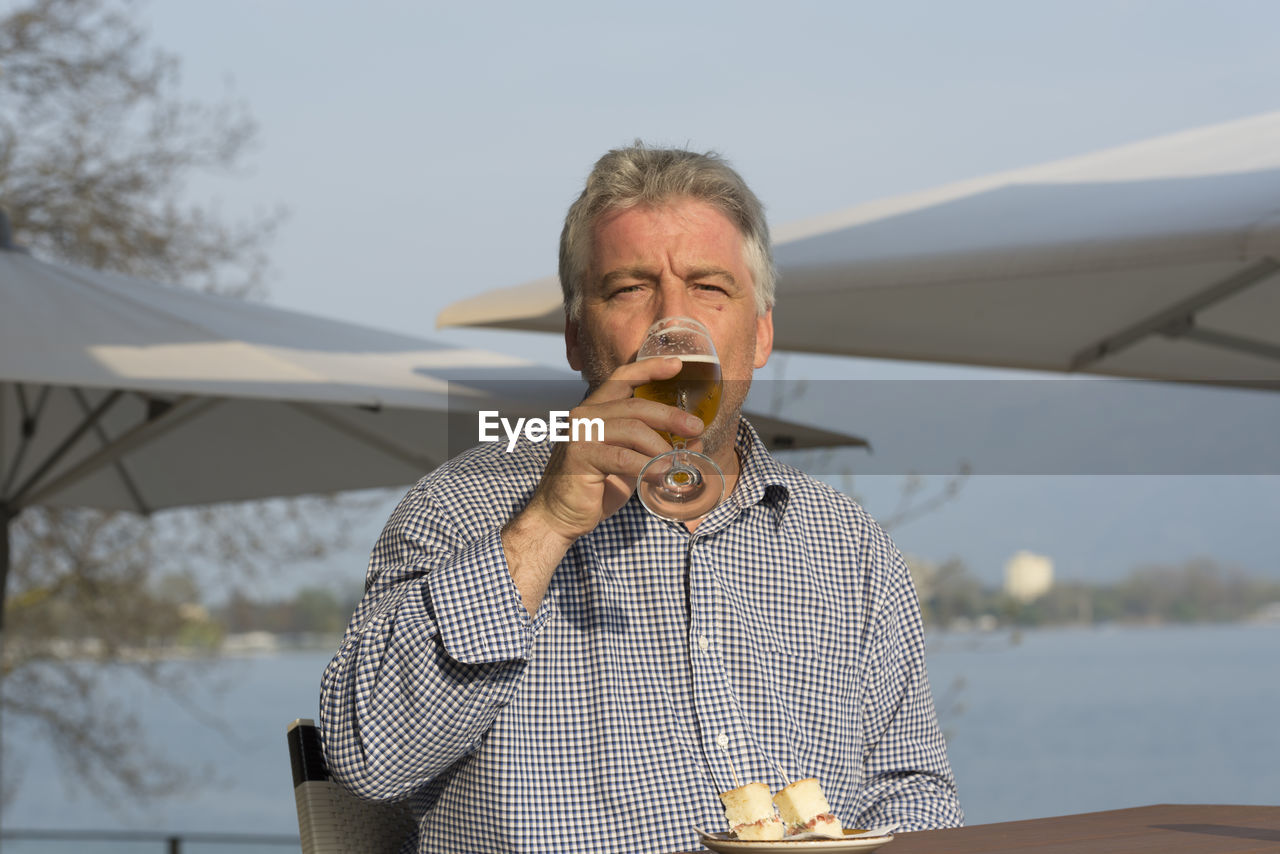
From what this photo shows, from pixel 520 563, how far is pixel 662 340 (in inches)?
11.3

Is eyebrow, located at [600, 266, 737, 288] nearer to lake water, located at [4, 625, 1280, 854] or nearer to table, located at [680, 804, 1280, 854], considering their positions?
table, located at [680, 804, 1280, 854]

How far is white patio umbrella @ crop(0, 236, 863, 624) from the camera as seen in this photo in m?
3.35

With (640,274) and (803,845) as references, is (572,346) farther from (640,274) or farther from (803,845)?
(803,845)

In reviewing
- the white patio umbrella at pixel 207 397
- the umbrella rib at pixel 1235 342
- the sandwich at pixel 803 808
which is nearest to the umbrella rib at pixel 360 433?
Result: the white patio umbrella at pixel 207 397

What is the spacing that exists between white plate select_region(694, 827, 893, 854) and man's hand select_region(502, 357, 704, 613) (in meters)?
0.37

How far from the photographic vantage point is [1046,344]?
439cm

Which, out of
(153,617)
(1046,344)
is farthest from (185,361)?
(153,617)

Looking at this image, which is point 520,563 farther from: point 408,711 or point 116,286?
point 116,286

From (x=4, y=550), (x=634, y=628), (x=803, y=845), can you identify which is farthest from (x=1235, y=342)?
(x=4, y=550)

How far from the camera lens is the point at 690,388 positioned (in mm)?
A: 1375

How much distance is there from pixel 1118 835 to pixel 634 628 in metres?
0.63

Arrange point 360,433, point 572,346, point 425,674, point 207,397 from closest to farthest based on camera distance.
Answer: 1. point 425,674
2. point 572,346
3. point 207,397
4. point 360,433

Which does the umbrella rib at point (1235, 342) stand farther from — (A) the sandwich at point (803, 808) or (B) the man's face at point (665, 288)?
(A) the sandwich at point (803, 808)

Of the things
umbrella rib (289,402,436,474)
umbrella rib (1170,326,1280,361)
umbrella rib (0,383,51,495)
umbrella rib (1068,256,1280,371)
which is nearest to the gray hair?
umbrella rib (1068,256,1280,371)
